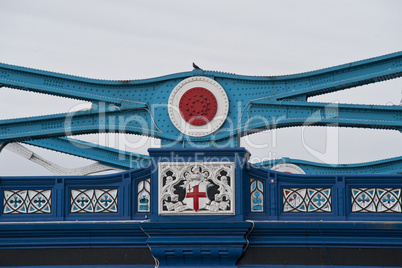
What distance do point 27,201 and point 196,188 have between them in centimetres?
282

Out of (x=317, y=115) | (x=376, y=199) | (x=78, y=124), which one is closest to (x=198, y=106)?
(x=317, y=115)

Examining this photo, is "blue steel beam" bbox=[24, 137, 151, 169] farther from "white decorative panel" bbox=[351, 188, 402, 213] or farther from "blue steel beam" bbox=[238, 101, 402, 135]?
"white decorative panel" bbox=[351, 188, 402, 213]

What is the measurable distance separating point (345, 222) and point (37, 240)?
4.80 meters

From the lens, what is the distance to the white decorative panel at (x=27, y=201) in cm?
1199

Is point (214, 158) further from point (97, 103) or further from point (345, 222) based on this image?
point (97, 103)

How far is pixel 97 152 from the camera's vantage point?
30.9 meters

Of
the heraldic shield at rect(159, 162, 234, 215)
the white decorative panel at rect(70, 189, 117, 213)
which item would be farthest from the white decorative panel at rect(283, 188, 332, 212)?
the white decorative panel at rect(70, 189, 117, 213)

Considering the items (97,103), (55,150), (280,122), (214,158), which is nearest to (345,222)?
(214,158)

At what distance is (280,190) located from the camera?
38.1 ft

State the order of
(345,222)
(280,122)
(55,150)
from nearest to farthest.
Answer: (345,222) → (280,122) → (55,150)

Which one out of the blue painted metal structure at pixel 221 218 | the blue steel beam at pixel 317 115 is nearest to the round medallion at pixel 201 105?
the blue steel beam at pixel 317 115

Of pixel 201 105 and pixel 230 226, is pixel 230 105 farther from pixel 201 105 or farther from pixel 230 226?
pixel 230 226

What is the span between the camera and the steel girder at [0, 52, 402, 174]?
68.5 feet

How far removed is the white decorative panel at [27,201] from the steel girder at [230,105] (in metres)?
8.65
